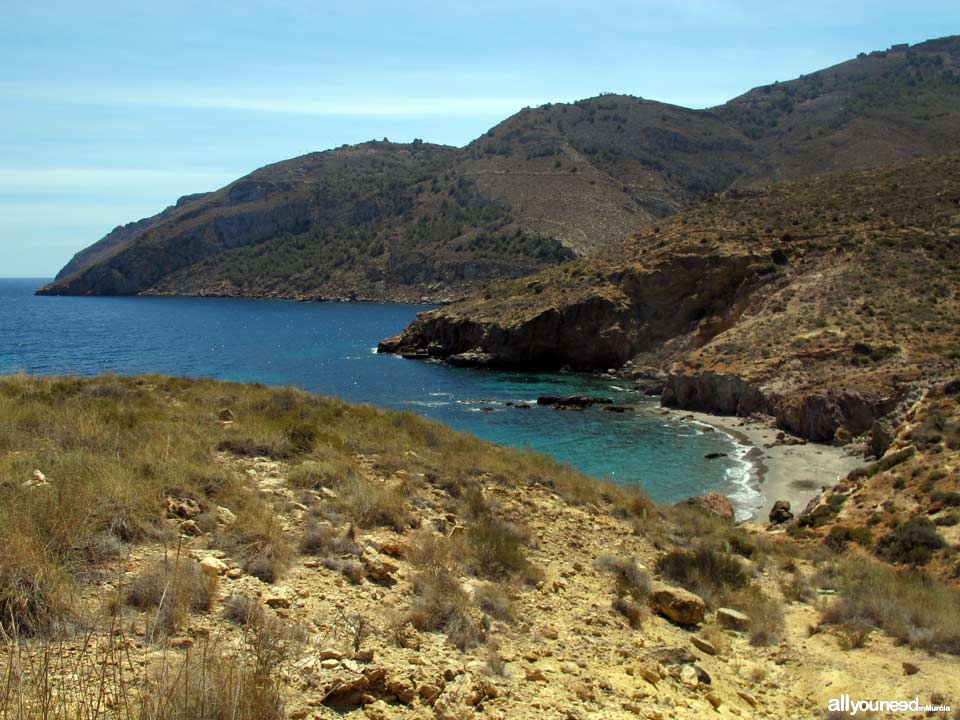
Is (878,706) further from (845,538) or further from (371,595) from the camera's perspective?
(845,538)

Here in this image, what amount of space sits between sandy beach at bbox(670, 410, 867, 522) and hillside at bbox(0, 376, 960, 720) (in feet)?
38.9

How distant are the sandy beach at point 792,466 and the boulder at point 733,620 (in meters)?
14.3

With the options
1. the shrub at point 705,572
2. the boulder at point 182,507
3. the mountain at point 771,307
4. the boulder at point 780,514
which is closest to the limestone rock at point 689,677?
the shrub at point 705,572

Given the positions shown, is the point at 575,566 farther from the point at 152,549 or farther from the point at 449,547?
the point at 152,549

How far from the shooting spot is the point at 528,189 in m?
129

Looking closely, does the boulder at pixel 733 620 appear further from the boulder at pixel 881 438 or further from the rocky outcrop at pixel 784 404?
the rocky outcrop at pixel 784 404

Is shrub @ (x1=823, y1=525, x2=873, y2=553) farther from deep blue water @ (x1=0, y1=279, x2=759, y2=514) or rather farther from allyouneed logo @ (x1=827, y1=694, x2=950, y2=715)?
allyouneed logo @ (x1=827, y1=694, x2=950, y2=715)

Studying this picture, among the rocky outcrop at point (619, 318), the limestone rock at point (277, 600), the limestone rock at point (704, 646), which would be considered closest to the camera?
the limestone rock at point (277, 600)

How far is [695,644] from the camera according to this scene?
24.9ft

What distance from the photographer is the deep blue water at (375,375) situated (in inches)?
1157

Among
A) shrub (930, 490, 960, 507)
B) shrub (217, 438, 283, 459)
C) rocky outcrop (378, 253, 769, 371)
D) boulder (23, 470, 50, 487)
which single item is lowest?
shrub (930, 490, 960, 507)

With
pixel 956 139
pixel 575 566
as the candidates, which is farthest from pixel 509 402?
pixel 956 139

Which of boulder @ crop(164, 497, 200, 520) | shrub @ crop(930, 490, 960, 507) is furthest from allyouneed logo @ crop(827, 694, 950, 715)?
shrub @ crop(930, 490, 960, 507)

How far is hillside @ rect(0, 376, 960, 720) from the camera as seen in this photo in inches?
177
